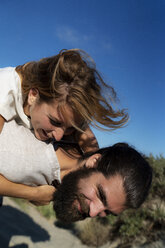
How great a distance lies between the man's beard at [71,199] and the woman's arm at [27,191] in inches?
4.7

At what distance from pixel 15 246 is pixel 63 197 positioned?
3.98 m

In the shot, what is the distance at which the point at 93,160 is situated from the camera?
2.98 meters

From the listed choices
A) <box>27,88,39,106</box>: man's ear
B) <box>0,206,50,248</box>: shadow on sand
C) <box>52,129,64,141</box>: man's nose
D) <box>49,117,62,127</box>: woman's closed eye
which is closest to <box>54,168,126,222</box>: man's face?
<box>52,129,64,141</box>: man's nose

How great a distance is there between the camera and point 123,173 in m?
2.76

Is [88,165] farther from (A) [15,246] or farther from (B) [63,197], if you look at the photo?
(A) [15,246]

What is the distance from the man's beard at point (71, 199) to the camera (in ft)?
8.97

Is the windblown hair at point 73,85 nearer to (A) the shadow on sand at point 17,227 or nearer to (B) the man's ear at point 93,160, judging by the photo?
(B) the man's ear at point 93,160

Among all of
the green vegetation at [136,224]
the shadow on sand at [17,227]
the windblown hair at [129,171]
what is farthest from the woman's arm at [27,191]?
the green vegetation at [136,224]

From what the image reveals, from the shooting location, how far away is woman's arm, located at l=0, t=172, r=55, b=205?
2645 mm

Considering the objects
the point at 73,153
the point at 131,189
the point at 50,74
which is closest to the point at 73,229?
the point at 73,153

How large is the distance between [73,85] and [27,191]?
1255mm

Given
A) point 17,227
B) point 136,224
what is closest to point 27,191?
point 136,224

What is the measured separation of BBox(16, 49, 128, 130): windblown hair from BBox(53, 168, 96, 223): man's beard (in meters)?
0.60

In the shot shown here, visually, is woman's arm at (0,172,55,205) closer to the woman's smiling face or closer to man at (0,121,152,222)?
man at (0,121,152,222)
